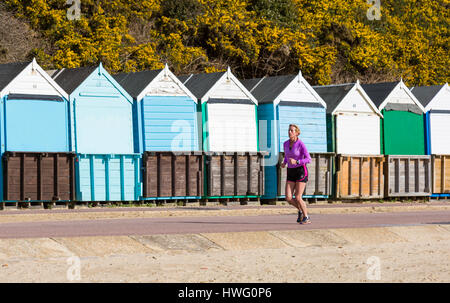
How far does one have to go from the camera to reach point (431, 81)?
144 feet

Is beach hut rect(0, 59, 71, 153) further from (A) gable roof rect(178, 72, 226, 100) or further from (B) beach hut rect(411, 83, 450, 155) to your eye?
(B) beach hut rect(411, 83, 450, 155)

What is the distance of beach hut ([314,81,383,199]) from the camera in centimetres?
2514

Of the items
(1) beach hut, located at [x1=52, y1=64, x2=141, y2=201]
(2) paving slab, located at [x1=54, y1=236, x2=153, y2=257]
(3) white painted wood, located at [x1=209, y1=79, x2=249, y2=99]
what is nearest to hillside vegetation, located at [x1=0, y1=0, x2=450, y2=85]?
(3) white painted wood, located at [x1=209, y1=79, x2=249, y2=99]

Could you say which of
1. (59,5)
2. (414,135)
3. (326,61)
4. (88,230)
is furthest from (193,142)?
(326,61)

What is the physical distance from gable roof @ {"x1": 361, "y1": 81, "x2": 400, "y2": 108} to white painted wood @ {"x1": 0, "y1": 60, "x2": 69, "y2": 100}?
346 inches

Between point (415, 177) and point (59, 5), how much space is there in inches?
548

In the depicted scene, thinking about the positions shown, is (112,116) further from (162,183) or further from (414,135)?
(414,135)

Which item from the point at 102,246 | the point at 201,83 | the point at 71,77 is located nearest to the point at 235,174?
the point at 201,83

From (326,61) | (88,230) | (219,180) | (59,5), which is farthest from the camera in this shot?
(326,61)

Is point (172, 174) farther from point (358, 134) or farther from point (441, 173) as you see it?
point (441, 173)

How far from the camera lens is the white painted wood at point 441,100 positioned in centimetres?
2688

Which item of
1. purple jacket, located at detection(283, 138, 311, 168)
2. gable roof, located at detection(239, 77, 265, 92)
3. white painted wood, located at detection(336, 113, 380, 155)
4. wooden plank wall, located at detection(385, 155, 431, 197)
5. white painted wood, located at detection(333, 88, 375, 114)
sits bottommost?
wooden plank wall, located at detection(385, 155, 431, 197)

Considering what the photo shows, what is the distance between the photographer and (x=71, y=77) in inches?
878
